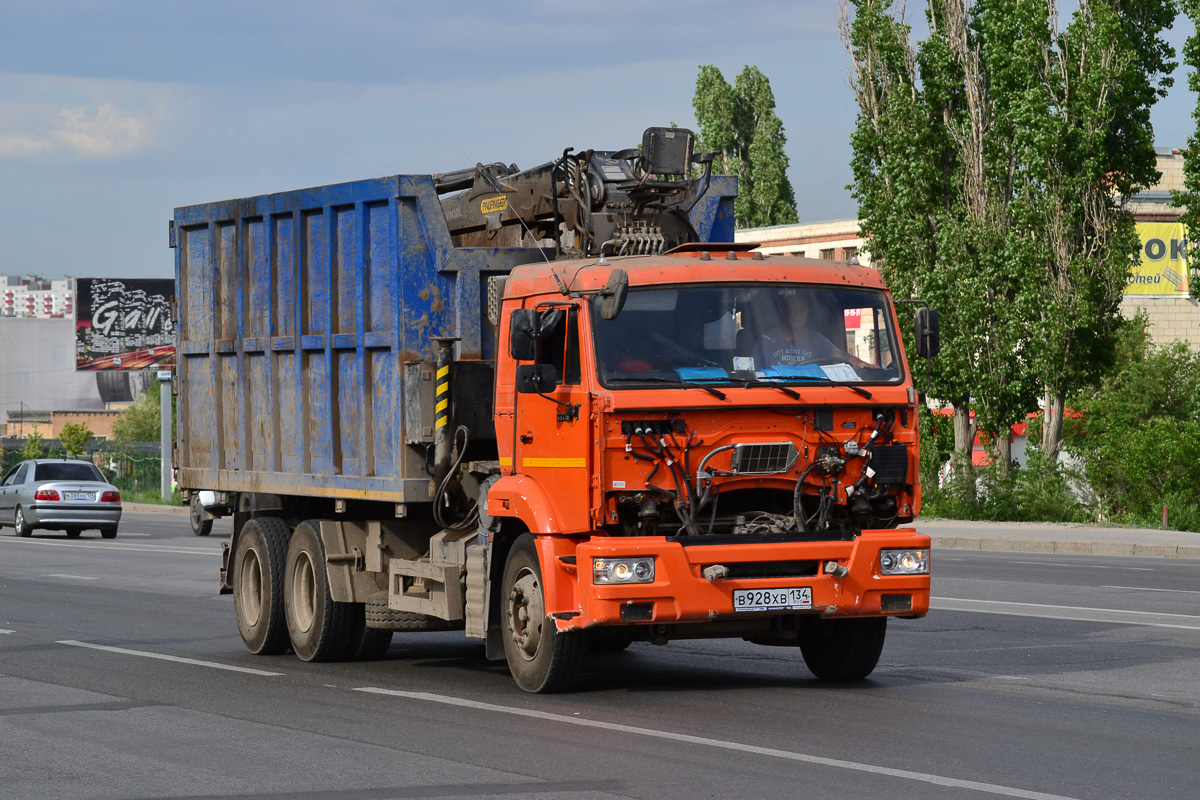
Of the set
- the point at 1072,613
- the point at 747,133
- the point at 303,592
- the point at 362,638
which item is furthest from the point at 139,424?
the point at 362,638

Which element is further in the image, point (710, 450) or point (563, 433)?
point (563, 433)

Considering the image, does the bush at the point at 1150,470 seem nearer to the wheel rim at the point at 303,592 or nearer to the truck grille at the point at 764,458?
the wheel rim at the point at 303,592

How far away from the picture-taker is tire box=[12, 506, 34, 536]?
35375 millimetres

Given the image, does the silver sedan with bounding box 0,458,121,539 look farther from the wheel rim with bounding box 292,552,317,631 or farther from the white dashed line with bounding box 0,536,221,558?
the wheel rim with bounding box 292,552,317,631

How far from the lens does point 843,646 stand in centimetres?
1076

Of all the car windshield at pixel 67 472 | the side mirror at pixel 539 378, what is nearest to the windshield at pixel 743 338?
the side mirror at pixel 539 378

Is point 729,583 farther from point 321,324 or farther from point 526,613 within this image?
point 321,324

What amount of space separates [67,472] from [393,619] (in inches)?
977

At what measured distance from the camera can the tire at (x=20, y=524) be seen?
35375 mm

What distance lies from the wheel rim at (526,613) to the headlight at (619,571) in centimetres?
59

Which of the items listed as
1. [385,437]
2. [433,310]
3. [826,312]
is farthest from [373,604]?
[826,312]

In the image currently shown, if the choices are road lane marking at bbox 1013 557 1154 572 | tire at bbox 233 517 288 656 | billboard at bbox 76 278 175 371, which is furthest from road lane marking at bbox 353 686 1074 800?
billboard at bbox 76 278 175 371

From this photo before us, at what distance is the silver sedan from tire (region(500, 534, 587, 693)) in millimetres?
25040

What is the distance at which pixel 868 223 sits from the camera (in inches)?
1462
